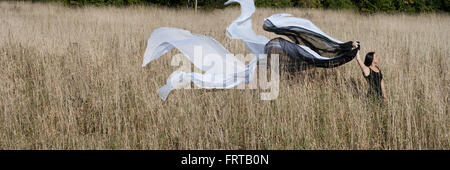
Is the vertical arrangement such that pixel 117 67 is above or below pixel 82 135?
above

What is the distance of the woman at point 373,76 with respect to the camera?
389cm

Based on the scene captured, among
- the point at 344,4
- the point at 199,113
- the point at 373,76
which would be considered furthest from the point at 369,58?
the point at 344,4

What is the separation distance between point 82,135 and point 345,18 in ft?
40.1

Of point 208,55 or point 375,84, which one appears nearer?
point 375,84

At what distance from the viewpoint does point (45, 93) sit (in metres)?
4.13

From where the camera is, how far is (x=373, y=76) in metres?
3.94

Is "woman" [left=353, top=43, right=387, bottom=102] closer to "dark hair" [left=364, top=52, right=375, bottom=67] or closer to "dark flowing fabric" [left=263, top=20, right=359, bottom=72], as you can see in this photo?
"dark hair" [left=364, top=52, right=375, bottom=67]

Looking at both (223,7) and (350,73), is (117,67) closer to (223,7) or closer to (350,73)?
(350,73)

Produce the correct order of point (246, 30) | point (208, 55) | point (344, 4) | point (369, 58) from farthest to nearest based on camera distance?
point (344, 4)
point (246, 30)
point (208, 55)
point (369, 58)

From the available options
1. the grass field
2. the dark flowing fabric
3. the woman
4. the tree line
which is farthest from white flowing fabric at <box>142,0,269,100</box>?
Result: the tree line

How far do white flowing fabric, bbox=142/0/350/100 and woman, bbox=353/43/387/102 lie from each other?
52 centimetres

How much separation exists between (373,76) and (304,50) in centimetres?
84

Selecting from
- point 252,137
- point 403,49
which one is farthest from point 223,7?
point 252,137

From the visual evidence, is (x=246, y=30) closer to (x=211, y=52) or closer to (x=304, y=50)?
(x=211, y=52)
